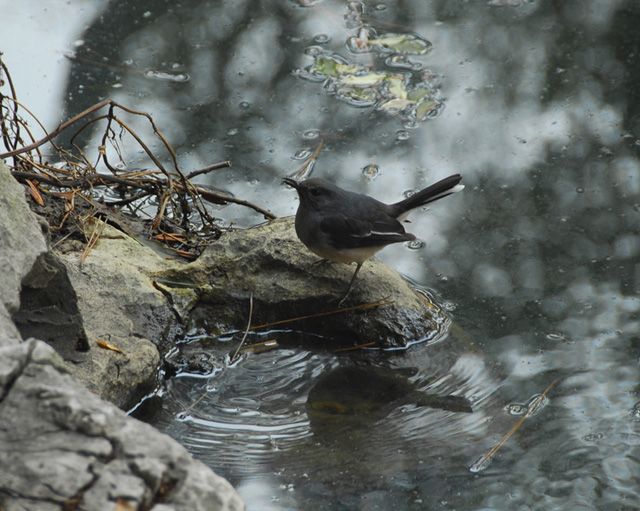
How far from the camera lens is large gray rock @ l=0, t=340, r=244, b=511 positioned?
1.68 meters

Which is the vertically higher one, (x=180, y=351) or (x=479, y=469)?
(x=180, y=351)

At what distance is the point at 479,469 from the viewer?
123 inches

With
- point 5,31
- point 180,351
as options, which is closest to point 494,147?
point 180,351

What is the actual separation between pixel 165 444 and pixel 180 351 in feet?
6.57

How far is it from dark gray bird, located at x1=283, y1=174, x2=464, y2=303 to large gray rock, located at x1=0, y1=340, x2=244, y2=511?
221 cm

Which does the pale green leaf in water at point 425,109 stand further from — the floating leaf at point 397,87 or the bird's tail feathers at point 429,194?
the bird's tail feathers at point 429,194

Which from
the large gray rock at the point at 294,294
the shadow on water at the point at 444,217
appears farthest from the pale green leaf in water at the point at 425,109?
the large gray rock at the point at 294,294

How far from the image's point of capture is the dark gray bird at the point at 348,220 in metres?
3.95

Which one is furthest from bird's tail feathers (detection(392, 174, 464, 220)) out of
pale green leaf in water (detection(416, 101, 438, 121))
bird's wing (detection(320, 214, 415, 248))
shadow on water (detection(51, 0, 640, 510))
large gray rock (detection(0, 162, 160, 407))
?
pale green leaf in water (detection(416, 101, 438, 121))

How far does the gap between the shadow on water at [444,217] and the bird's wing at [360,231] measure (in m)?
0.62

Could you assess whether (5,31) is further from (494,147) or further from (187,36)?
(494,147)

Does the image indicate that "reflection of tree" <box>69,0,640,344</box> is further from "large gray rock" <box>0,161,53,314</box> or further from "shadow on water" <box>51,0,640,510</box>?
"large gray rock" <box>0,161,53,314</box>

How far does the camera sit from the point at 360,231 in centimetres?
405

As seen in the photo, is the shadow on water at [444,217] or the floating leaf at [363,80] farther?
the floating leaf at [363,80]
